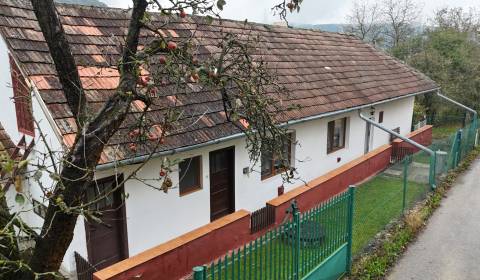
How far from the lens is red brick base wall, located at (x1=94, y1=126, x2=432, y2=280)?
6.42 metres

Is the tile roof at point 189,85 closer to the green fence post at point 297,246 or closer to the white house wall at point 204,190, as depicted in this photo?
the white house wall at point 204,190

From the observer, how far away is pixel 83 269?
6.51 metres

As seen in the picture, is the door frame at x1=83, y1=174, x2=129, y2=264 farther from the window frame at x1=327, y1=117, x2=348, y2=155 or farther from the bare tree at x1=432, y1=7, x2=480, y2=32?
the bare tree at x1=432, y1=7, x2=480, y2=32

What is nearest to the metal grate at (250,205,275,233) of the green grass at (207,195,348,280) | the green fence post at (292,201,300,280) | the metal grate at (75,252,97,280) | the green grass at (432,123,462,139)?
the green grass at (207,195,348,280)

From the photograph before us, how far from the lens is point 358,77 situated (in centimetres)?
1541

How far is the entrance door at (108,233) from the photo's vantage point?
6996 mm

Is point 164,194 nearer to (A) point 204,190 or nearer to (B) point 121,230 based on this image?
(B) point 121,230

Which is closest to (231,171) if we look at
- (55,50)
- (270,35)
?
(55,50)

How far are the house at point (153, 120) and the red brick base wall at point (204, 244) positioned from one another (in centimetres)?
75

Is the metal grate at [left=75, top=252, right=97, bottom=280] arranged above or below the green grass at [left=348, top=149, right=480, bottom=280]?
above

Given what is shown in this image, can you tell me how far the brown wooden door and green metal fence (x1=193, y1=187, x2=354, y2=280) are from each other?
108 inches

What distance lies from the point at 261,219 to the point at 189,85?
3.44m

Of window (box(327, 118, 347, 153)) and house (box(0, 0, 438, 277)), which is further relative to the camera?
window (box(327, 118, 347, 153))

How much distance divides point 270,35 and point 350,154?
517 cm
